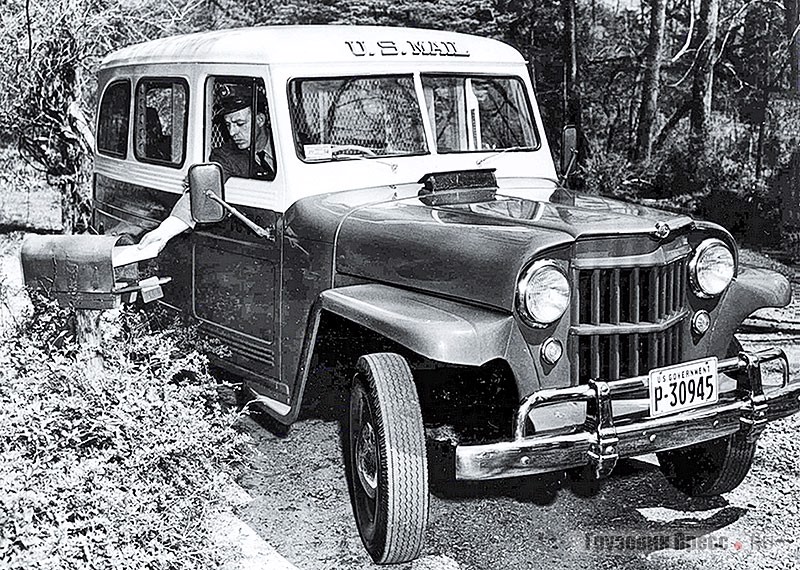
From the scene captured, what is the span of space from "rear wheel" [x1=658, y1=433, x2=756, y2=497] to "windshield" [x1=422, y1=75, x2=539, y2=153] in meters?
1.81

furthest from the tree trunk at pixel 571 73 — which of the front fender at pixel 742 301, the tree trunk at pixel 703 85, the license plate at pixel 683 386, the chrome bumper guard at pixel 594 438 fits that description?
the chrome bumper guard at pixel 594 438

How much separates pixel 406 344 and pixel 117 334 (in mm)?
2766

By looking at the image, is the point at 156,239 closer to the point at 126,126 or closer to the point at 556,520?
the point at 126,126

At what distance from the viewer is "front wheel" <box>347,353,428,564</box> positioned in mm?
3555

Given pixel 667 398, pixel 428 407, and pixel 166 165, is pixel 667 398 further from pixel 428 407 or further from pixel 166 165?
pixel 166 165

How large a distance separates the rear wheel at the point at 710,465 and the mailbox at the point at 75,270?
2924 mm

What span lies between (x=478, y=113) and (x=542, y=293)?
1.92 metres

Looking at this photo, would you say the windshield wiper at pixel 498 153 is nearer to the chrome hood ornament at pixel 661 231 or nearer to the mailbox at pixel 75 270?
the chrome hood ornament at pixel 661 231

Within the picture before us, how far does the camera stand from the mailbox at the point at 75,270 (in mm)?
5215

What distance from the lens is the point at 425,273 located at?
12.8 ft

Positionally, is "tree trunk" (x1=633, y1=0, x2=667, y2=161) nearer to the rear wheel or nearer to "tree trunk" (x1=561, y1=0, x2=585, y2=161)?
"tree trunk" (x1=561, y1=0, x2=585, y2=161)

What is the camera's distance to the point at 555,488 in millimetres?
4699

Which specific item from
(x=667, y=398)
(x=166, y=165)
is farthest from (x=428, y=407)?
(x=166, y=165)

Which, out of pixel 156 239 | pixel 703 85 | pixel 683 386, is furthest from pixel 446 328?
pixel 703 85
